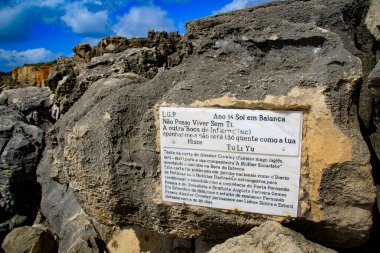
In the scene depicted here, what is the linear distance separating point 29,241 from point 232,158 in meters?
2.95

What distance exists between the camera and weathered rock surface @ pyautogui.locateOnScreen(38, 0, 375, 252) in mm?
1960

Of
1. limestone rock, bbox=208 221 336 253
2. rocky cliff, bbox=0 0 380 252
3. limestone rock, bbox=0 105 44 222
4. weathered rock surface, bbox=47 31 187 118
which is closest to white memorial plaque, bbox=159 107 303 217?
rocky cliff, bbox=0 0 380 252

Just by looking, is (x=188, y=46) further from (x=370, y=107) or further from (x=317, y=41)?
(x=370, y=107)

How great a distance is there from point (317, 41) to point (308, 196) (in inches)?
40.0

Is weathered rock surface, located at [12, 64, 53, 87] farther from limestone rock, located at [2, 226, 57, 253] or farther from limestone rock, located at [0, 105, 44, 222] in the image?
limestone rock, located at [2, 226, 57, 253]

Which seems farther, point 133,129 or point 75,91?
point 75,91

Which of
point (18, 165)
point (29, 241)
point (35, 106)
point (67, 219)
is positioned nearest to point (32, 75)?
point (35, 106)

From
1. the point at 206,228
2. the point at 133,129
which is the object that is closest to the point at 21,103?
the point at 133,129

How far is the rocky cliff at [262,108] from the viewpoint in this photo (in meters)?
1.96

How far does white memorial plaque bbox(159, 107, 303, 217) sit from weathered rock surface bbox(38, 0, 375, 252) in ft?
0.20

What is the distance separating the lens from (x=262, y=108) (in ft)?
6.82

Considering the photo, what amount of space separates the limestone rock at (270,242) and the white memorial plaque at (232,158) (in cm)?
16

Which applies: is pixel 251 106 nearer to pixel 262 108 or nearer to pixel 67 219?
pixel 262 108

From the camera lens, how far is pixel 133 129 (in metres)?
2.44
